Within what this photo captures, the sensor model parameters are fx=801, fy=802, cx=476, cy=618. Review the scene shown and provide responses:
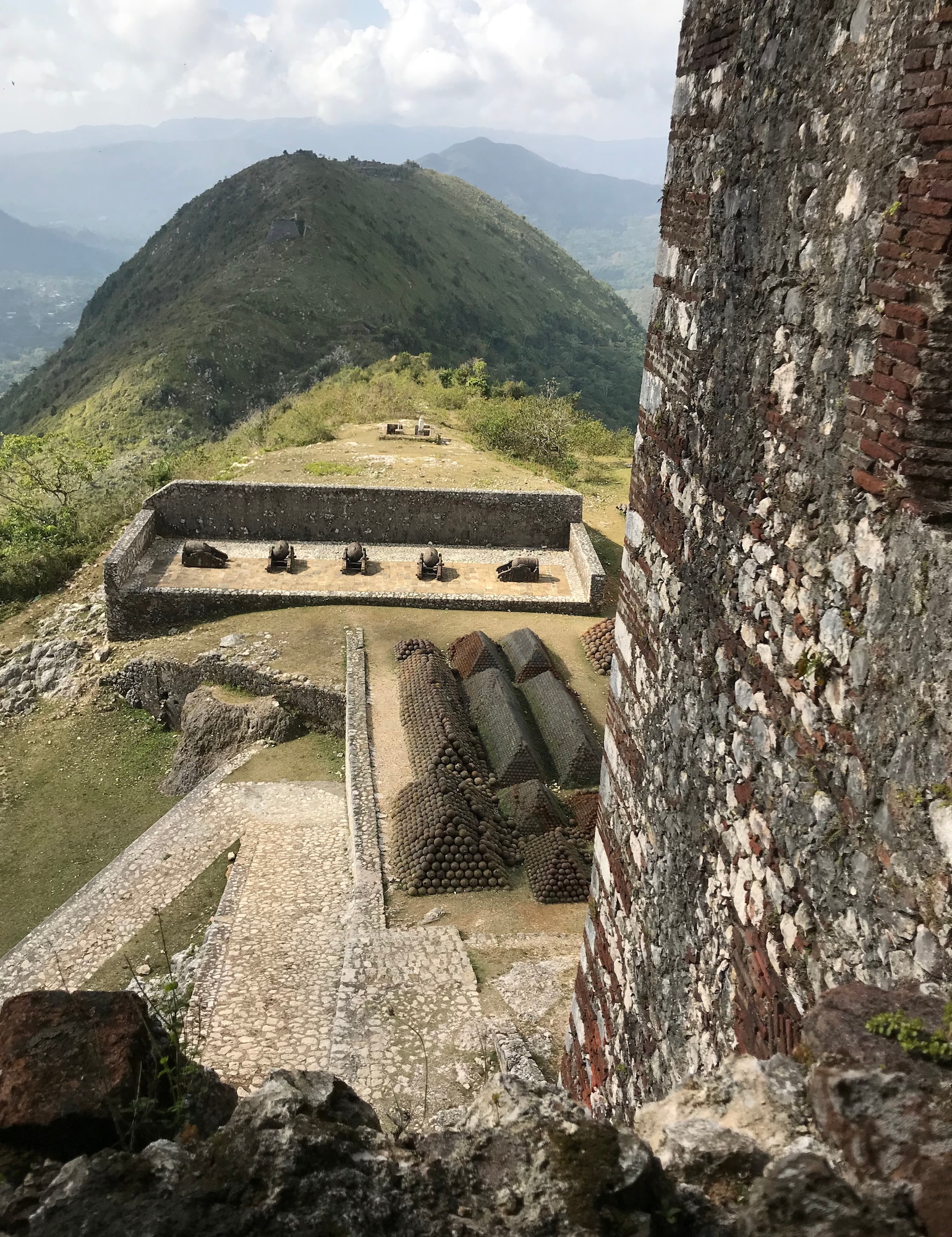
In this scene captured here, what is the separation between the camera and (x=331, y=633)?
726 inches

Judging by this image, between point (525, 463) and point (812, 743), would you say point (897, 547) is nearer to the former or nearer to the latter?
point (812, 743)

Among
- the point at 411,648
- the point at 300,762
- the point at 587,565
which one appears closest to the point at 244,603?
the point at 411,648

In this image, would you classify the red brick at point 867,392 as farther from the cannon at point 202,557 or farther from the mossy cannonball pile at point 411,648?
the cannon at point 202,557

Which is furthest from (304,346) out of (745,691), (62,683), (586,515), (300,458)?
(745,691)

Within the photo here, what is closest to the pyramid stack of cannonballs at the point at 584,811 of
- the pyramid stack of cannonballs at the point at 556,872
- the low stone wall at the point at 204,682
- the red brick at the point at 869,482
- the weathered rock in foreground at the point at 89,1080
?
the pyramid stack of cannonballs at the point at 556,872

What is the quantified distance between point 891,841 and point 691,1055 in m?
1.98

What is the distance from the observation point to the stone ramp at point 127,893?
1077 cm

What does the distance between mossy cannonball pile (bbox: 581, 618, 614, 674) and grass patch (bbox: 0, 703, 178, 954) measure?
9419 millimetres

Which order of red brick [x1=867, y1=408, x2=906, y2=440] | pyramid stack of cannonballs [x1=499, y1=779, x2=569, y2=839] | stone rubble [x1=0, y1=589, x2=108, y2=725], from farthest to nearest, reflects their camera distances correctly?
stone rubble [x1=0, y1=589, x2=108, y2=725], pyramid stack of cannonballs [x1=499, y1=779, x2=569, y2=839], red brick [x1=867, y1=408, x2=906, y2=440]

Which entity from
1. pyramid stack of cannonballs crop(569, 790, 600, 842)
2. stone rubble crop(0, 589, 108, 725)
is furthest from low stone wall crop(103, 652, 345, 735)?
pyramid stack of cannonballs crop(569, 790, 600, 842)

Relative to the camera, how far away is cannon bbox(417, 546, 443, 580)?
21.3 m

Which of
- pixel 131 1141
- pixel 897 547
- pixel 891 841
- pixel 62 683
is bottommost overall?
pixel 62 683

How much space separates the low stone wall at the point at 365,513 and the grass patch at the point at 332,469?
91.3 inches

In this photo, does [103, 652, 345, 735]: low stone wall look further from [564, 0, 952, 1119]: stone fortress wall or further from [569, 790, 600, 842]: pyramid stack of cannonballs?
[564, 0, 952, 1119]: stone fortress wall
